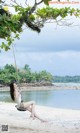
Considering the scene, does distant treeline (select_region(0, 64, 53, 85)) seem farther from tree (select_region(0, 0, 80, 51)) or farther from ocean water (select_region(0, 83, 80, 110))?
tree (select_region(0, 0, 80, 51))

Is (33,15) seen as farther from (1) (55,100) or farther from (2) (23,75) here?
(2) (23,75)

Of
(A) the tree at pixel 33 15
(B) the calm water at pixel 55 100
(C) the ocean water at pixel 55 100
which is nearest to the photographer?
(A) the tree at pixel 33 15

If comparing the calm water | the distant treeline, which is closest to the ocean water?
the calm water

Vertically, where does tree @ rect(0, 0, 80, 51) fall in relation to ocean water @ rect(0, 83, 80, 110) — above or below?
above

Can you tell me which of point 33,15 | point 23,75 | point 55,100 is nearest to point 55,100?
point 55,100

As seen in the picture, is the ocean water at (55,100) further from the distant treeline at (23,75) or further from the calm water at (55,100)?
the distant treeline at (23,75)

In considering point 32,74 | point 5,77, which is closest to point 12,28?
point 5,77

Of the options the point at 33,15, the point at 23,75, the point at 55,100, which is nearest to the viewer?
the point at 33,15

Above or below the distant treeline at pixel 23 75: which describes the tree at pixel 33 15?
above

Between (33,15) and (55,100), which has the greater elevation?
(33,15)

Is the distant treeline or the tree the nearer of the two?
the tree

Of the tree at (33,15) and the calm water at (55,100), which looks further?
the calm water at (55,100)

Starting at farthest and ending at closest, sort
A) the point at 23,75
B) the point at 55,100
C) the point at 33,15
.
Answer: the point at 23,75, the point at 55,100, the point at 33,15

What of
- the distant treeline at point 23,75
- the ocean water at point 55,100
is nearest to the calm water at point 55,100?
the ocean water at point 55,100
